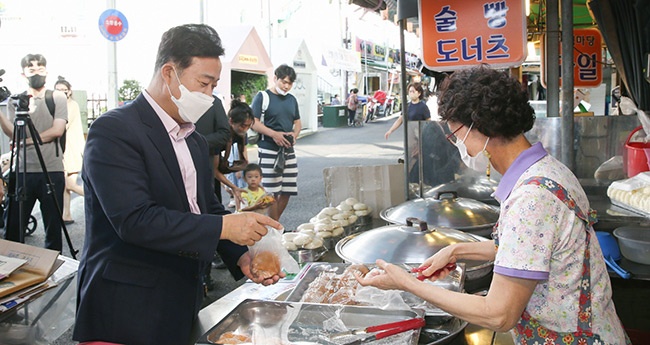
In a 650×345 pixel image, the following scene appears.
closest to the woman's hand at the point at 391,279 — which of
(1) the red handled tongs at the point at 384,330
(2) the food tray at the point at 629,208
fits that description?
(1) the red handled tongs at the point at 384,330

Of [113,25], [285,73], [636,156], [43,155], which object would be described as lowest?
[636,156]

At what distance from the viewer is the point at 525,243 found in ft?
4.89

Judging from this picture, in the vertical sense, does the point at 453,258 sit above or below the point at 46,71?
below

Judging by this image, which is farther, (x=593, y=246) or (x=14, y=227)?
(x=14, y=227)

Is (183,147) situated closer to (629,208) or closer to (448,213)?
(448,213)

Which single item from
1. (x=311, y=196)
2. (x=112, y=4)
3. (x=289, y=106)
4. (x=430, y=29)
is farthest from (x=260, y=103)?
(x=112, y=4)

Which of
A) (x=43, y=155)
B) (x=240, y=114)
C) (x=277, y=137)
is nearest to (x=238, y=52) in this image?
(x=277, y=137)

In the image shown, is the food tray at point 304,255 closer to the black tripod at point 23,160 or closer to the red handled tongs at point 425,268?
the red handled tongs at point 425,268

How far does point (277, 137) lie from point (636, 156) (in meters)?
3.68

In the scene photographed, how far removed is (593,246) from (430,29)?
2693 millimetres

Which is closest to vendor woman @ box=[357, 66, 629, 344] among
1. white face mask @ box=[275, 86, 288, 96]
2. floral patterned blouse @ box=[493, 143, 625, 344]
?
floral patterned blouse @ box=[493, 143, 625, 344]

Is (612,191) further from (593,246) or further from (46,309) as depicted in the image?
(46,309)

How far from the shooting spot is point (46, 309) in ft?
8.07

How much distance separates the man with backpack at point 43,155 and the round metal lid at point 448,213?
364cm
